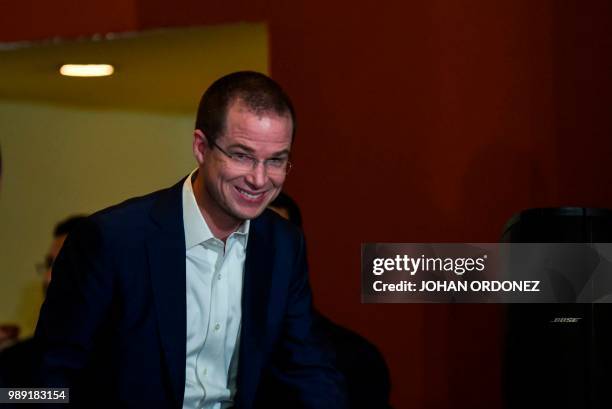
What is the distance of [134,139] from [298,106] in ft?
3.19

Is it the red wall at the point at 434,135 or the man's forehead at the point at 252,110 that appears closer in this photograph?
the man's forehead at the point at 252,110

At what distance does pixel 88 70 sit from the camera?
3.61m

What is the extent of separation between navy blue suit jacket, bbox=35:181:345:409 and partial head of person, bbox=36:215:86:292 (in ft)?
6.12

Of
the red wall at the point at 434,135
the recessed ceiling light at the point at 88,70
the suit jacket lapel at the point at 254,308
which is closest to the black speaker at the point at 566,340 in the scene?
the red wall at the point at 434,135

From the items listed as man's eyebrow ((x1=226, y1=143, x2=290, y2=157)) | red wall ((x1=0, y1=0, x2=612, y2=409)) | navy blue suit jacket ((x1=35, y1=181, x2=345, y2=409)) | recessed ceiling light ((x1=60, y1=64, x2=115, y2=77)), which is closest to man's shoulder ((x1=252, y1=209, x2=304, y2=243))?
navy blue suit jacket ((x1=35, y1=181, x2=345, y2=409))

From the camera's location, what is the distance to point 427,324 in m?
3.14

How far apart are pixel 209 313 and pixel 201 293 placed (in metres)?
0.05

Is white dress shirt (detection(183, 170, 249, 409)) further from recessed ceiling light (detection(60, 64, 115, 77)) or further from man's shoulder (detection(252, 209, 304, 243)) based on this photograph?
recessed ceiling light (detection(60, 64, 115, 77))

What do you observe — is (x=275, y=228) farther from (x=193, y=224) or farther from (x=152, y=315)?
(x=152, y=315)

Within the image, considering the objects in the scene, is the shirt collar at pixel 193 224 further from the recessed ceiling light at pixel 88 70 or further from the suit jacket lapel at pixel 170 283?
the recessed ceiling light at pixel 88 70

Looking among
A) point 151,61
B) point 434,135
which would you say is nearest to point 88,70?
point 151,61

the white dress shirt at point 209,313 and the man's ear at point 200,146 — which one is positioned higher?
the man's ear at point 200,146

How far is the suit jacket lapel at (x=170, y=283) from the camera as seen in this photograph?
2.15 meters

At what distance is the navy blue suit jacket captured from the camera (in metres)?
2.06
